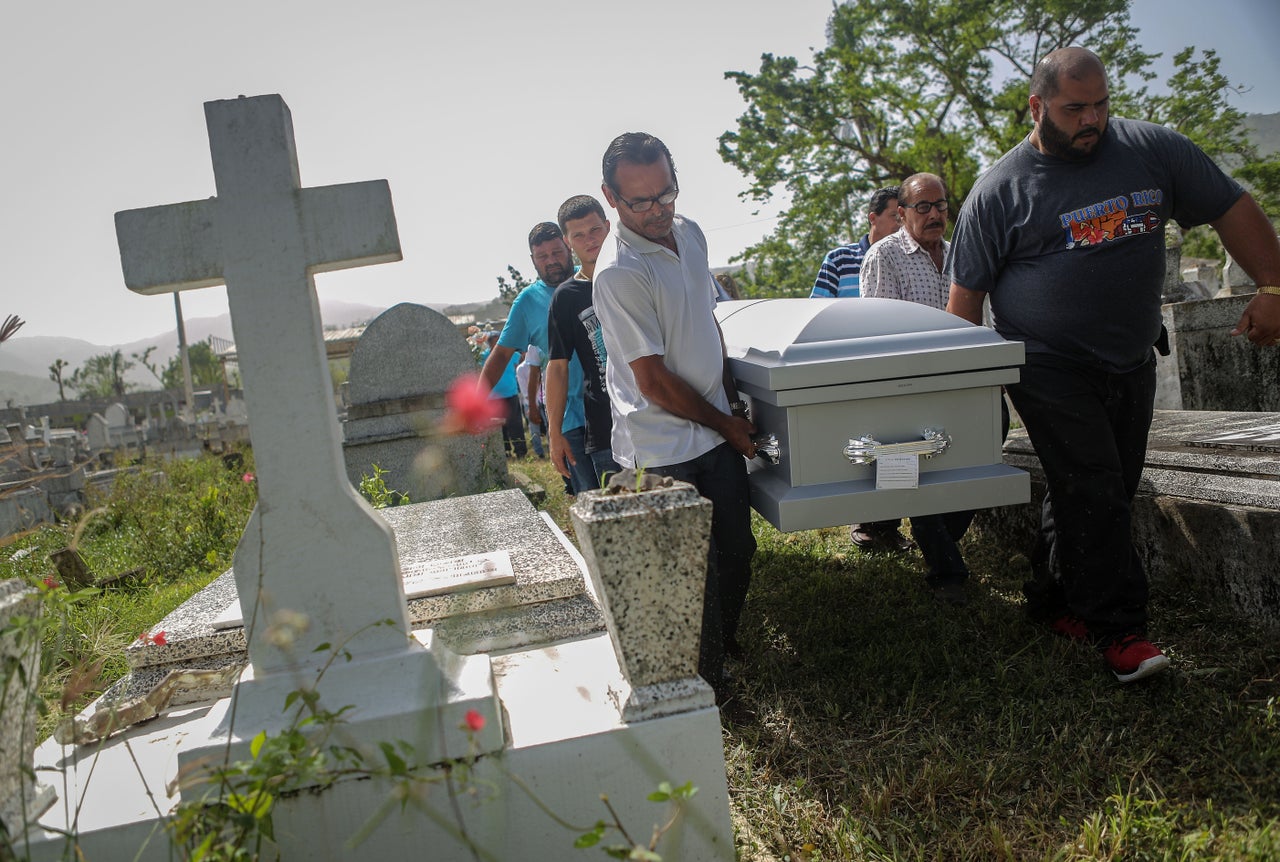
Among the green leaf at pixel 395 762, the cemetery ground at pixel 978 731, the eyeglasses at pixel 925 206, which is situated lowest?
the cemetery ground at pixel 978 731

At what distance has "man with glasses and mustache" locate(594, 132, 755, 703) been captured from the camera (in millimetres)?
2752

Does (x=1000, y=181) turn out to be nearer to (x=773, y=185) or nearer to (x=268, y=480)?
(x=268, y=480)

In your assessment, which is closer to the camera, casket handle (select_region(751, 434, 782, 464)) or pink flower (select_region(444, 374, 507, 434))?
casket handle (select_region(751, 434, 782, 464))

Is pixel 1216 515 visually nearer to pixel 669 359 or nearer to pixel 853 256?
pixel 669 359

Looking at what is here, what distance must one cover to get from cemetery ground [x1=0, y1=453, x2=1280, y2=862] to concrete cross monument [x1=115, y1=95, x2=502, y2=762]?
1.20 ft

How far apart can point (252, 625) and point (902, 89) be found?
67.8ft

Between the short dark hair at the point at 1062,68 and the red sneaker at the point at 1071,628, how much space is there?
173 centimetres

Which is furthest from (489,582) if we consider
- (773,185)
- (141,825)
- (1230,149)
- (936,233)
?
(1230,149)

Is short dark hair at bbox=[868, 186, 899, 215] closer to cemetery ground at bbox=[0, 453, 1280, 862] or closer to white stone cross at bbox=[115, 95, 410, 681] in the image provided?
cemetery ground at bbox=[0, 453, 1280, 862]

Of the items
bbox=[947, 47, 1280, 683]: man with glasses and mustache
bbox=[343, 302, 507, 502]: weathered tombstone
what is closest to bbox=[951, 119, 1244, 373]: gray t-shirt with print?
bbox=[947, 47, 1280, 683]: man with glasses and mustache

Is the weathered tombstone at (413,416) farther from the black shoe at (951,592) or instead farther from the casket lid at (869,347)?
the casket lid at (869,347)

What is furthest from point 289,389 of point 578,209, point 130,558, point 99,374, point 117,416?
point 99,374

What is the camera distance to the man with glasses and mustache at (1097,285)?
272 cm

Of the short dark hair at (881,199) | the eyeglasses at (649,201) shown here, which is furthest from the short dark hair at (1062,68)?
the short dark hair at (881,199)
